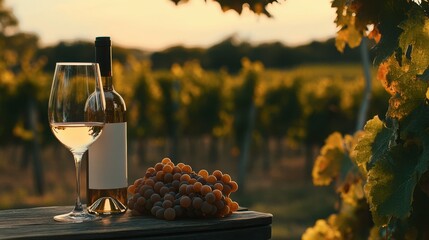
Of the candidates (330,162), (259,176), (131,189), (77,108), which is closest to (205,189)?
(131,189)

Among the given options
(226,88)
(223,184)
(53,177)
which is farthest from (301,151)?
(223,184)

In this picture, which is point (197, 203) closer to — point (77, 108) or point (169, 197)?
point (169, 197)

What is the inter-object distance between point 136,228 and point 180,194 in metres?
0.32

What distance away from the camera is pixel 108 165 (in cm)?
248

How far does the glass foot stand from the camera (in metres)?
2.33

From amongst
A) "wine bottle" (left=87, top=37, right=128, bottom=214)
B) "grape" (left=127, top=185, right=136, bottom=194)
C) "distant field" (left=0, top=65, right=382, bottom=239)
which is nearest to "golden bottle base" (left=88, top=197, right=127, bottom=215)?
"wine bottle" (left=87, top=37, right=128, bottom=214)

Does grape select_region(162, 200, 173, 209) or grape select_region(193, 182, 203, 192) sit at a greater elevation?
grape select_region(193, 182, 203, 192)

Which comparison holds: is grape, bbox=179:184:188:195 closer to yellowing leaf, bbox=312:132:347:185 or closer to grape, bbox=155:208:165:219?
grape, bbox=155:208:165:219

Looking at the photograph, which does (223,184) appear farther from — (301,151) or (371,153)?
(301,151)

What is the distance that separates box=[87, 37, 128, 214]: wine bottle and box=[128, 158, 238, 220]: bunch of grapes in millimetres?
56

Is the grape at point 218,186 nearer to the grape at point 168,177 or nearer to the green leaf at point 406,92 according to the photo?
the grape at point 168,177

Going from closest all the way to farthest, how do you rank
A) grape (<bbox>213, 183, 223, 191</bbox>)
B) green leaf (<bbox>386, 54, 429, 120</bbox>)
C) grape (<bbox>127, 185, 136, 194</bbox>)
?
green leaf (<bbox>386, 54, 429, 120</bbox>)
grape (<bbox>213, 183, 223, 191</bbox>)
grape (<bbox>127, 185, 136, 194</bbox>)

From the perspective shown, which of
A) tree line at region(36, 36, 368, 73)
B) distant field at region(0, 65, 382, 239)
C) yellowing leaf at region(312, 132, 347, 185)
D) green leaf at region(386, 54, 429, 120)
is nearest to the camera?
green leaf at region(386, 54, 429, 120)

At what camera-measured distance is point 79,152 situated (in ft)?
7.87
